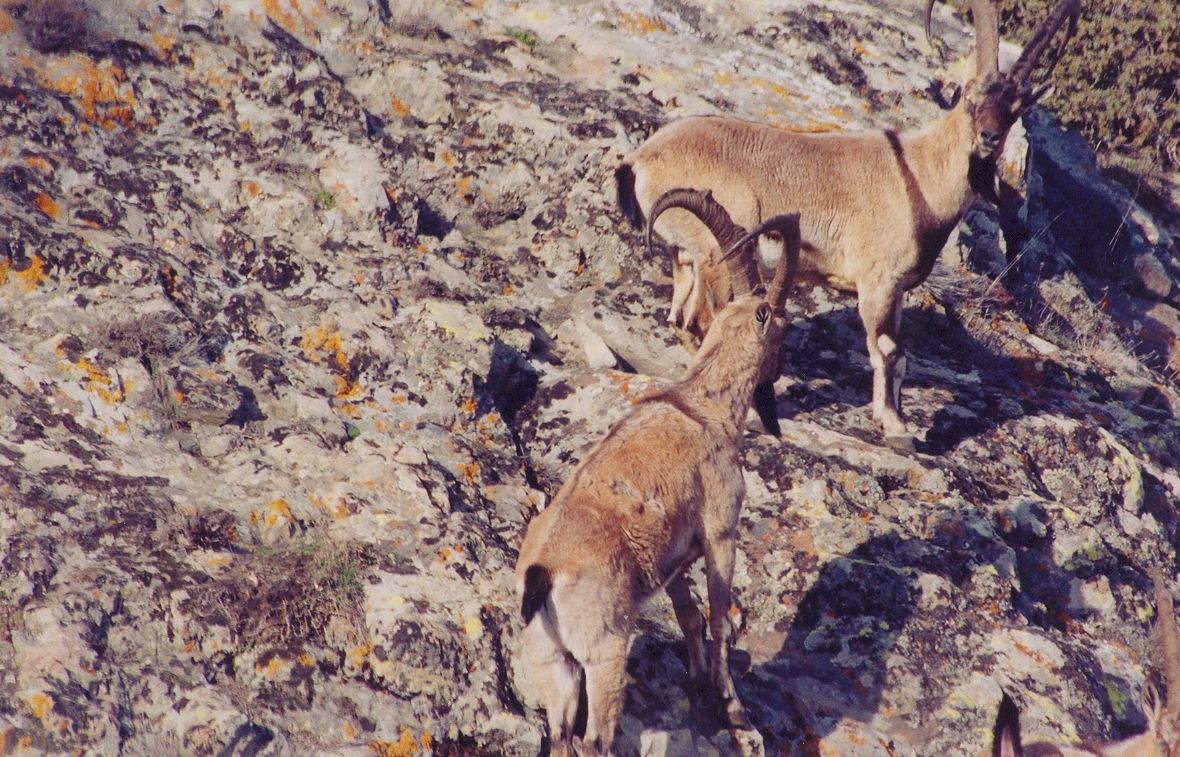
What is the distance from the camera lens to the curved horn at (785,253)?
19.5 ft

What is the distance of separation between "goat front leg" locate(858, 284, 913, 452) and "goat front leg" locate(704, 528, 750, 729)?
306 centimetres

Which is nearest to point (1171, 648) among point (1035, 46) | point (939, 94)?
point (1035, 46)

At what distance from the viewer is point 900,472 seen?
22.2 ft

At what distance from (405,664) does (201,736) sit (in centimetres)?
→ 103

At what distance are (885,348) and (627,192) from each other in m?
2.77

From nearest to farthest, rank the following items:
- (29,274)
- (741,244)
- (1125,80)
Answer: (741,244) < (29,274) < (1125,80)

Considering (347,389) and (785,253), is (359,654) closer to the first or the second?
(347,389)

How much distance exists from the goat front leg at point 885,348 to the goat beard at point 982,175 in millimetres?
1168

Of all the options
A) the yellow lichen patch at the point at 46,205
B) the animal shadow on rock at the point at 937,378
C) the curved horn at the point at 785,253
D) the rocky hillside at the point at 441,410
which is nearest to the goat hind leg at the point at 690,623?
the rocky hillside at the point at 441,410

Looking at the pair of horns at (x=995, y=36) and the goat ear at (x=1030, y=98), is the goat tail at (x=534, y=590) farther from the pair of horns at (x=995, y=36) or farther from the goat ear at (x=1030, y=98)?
the pair of horns at (x=995, y=36)

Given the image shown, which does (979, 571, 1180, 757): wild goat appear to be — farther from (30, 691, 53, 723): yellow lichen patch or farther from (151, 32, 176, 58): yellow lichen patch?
(151, 32, 176, 58): yellow lichen patch

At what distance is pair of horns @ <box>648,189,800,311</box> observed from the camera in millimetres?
6027

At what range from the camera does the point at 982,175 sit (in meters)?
7.72

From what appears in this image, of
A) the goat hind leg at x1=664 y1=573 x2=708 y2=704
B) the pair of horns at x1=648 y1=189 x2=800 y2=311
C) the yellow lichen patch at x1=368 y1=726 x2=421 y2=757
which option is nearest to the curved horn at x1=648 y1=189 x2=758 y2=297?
the pair of horns at x1=648 y1=189 x2=800 y2=311
